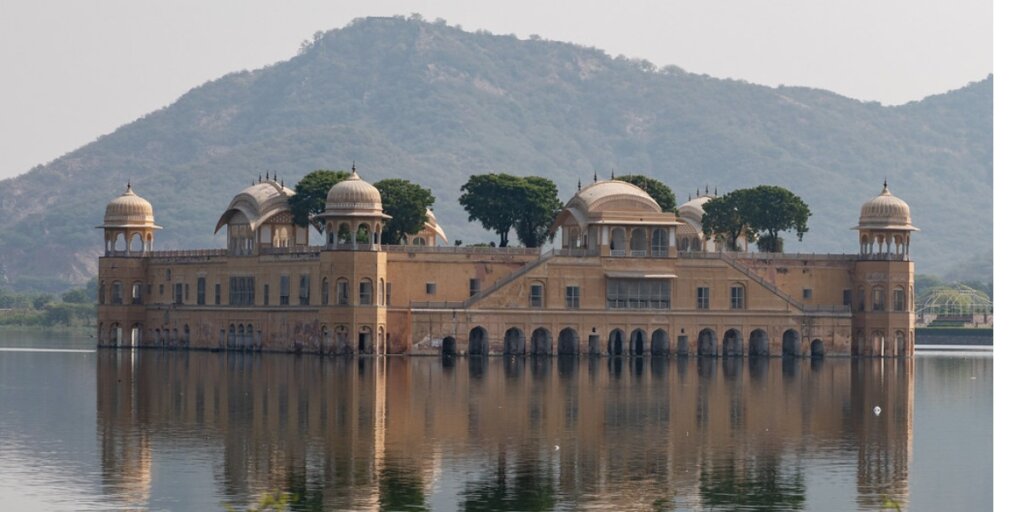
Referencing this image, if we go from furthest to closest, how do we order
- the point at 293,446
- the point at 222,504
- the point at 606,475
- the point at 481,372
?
1. the point at 481,372
2. the point at 293,446
3. the point at 606,475
4. the point at 222,504

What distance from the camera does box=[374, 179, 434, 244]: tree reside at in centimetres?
11494

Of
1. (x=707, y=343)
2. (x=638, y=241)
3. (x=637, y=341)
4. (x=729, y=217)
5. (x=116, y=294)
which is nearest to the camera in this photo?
(x=638, y=241)

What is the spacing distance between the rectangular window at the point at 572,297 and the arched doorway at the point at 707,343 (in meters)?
7.44

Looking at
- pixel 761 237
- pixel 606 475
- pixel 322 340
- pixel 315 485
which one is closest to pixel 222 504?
pixel 315 485

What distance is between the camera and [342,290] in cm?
10275

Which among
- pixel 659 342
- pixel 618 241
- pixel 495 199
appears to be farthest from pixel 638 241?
pixel 495 199

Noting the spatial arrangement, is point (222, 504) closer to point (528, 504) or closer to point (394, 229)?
point (528, 504)

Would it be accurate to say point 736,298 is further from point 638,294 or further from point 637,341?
point 637,341

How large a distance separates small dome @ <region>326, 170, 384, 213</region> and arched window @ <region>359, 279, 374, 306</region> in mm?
4057

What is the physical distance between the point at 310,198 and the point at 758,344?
26.4 meters

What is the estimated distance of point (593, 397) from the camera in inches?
3014

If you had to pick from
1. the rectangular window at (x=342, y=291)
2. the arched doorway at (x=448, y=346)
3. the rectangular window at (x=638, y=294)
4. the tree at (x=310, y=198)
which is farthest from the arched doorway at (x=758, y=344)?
the tree at (x=310, y=198)

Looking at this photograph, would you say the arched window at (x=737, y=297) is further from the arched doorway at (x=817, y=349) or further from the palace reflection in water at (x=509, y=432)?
the palace reflection in water at (x=509, y=432)

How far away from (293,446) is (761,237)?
74.9m
